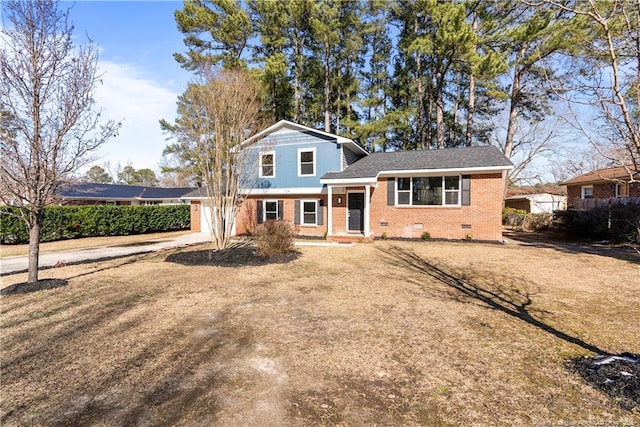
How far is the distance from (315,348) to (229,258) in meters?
6.26

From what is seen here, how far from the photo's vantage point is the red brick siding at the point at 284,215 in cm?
1531

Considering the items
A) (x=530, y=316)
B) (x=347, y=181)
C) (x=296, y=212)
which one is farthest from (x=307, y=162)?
(x=530, y=316)

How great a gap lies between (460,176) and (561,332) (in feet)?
32.1

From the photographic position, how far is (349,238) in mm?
13750

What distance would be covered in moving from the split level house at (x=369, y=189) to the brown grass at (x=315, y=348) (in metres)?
5.87

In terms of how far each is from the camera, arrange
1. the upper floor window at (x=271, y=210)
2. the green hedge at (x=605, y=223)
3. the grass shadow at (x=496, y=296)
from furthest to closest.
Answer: the upper floor window at (x=271, y=210)
the green hedge at (x=605, y=223)
the grass shadow at (x=496, y=296)

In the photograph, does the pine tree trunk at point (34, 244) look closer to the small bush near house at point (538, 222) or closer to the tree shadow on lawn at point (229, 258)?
the tree shadow on lawn at point (229, 258)

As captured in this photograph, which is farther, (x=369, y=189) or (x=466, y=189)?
(x=369, y=189)

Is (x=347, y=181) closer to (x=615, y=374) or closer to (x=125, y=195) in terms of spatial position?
(x=615, y=374)

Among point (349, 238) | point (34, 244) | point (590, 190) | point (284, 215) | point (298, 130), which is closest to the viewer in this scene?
point (34, 244)

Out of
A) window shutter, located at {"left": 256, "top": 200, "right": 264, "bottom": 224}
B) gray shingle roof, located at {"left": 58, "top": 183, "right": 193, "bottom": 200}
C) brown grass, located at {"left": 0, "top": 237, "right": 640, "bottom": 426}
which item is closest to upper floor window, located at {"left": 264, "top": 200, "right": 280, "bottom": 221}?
window shutter, located at {"left": 256, "top": 200, "right": 264, "bottom": 224}

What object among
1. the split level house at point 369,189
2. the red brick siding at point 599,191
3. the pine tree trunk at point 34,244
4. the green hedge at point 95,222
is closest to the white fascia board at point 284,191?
the split level house at point 369,189

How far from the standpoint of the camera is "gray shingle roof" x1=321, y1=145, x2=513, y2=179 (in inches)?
493

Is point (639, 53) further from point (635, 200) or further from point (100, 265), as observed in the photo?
point (635, 200)
